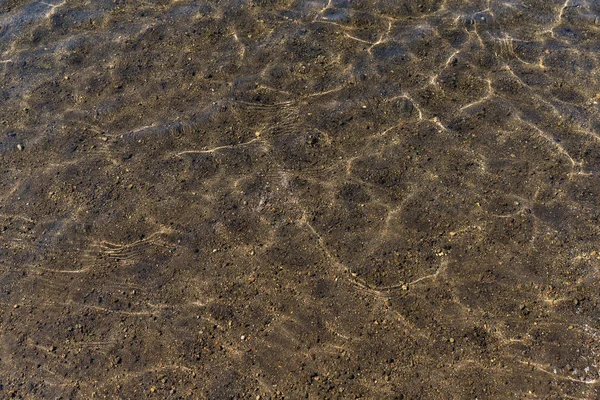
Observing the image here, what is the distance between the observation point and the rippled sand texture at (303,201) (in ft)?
11.7

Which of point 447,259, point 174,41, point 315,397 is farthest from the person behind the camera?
point 174,41

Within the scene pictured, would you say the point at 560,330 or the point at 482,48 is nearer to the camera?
the point at 560,330

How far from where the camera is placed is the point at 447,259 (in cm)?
397

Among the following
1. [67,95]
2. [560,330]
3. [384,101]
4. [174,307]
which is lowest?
[560,330]

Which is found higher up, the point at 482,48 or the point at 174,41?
the point at 174,41

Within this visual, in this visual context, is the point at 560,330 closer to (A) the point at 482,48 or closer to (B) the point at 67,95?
(A) the point at 482,48

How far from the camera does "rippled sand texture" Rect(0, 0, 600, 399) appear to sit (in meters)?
3.58

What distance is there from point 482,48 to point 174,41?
11.2 feet

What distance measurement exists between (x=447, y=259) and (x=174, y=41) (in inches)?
154

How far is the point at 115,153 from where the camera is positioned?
484 centimetres

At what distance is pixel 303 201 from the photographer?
4371 millimetres

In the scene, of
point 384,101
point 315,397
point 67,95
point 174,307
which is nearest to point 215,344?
point 174,307

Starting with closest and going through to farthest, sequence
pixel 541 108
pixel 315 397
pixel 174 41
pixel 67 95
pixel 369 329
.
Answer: pixel 315 397 → pixel 369 329 → pixel 541 108 → pixel 67 95 → pixel 174 41

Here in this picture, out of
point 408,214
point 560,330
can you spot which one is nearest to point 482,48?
point 408,214
